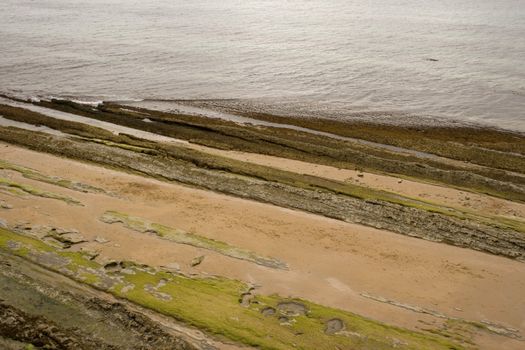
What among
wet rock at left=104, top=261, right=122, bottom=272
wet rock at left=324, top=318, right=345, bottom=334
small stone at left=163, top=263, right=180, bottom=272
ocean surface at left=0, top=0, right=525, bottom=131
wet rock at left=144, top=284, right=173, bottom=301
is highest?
ocean surface at left=0, top=0, right=525, bottom=131

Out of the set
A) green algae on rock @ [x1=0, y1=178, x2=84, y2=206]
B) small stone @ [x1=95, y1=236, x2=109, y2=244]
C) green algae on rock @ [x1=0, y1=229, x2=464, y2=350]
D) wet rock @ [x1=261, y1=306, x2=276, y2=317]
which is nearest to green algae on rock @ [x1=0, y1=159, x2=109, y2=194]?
green algae on rock @ [x1=0, y1=178, x2=84, y2=206]

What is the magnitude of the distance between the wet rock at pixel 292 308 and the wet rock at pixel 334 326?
0.63 m

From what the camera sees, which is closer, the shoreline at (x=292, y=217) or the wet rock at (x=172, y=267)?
the shoreline at (x=292, y=217)

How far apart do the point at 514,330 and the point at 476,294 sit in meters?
1.36

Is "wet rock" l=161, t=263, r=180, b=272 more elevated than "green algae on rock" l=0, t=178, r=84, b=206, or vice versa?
"green algae on rock" l=0, t=178, r=84, b=206

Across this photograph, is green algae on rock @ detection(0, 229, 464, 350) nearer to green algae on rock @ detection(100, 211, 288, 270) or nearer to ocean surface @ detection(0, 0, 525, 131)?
green algae on rock @ detection(100, 211, 288, 270)

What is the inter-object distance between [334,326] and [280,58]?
37100 mm

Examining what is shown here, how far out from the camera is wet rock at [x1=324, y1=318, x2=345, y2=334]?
9289 mm

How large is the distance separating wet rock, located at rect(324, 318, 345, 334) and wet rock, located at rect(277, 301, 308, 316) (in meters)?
0.63

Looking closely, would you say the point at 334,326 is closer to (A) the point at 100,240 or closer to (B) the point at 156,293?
(B) the point at 156,293

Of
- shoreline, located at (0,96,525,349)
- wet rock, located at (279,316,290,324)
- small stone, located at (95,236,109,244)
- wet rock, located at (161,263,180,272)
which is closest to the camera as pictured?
wet rock, located at (279,316,290,324)

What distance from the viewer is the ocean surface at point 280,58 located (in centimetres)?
3156

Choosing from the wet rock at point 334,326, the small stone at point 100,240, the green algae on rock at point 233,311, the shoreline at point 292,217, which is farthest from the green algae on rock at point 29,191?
the wet rock at point 334,326

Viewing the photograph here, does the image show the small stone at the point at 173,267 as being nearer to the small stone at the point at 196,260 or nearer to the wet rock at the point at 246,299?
the small stone at the point at 196,260
